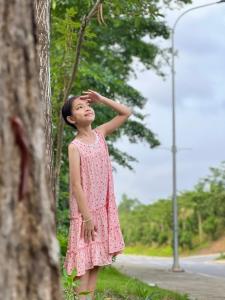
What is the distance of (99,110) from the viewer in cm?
2308

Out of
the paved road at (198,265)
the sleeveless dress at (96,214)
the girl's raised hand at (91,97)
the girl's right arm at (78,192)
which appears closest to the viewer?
the girl's right arm at (78,192)

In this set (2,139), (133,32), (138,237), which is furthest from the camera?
(138,237)

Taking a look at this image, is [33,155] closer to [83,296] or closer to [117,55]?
[83,296]

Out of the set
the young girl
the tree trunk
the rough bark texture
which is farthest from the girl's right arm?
the rough bark texture

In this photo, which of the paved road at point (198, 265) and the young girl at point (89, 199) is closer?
the young girl at point (89, 199)

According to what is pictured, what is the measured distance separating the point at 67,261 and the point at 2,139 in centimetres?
324

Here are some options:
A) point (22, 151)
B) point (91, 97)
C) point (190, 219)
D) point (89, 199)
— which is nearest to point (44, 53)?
point (91, 97)

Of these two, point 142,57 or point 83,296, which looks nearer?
point 83,296

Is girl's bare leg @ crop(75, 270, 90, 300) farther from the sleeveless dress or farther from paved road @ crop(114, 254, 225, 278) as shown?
paved road @ crop(114, 254, 225, 278)

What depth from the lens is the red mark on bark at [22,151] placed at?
224cm

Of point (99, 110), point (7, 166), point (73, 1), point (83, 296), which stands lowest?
point (83, 296)

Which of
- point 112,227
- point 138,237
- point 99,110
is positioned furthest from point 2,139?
point 138,237

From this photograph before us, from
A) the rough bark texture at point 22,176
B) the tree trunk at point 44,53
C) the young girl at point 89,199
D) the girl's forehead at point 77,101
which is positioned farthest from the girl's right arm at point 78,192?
the rough bark texture at point 22,176

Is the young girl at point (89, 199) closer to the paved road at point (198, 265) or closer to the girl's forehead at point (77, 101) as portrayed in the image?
the girl's forehead at point (77, 101)
